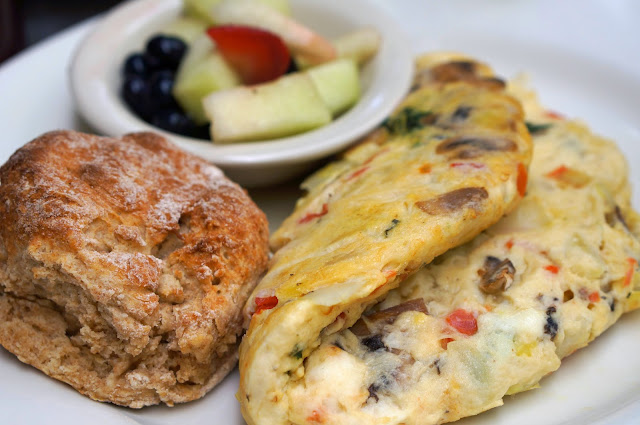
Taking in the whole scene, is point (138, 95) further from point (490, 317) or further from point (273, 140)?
point (490, 317)

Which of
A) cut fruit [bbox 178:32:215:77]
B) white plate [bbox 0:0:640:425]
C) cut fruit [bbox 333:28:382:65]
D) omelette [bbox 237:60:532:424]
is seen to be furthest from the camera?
cut fruit [bbox 333:28:382:65]

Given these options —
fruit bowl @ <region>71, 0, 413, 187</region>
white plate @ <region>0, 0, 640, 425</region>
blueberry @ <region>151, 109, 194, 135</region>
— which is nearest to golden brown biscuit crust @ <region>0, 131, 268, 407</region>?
white plate @ <region>0, 0, 640, 425</region>

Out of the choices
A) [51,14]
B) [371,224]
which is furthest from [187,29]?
[51,14]

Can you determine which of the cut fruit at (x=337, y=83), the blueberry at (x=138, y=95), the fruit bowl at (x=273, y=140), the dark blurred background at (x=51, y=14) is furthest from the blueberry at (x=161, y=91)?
the dark blurred background at (x=51, y=14)

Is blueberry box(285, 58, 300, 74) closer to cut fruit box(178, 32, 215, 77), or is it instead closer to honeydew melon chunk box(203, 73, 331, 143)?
honeydew melon chunk box(203, 73, 331, 143)

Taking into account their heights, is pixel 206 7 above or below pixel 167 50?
above

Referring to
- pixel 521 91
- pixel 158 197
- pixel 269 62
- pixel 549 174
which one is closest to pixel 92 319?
pixel 158 197
